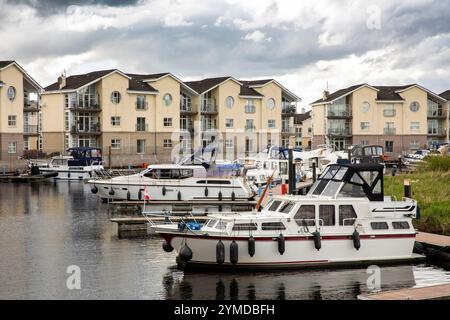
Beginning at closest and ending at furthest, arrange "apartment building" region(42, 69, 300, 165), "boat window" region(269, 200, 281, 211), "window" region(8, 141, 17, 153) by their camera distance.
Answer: "boat window" region(269, 200, 281, 211) < "window" region(8, 141, 17, 153) < "apartment building" region(42, 69, 300, 165)

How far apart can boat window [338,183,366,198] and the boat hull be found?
5.91 ft

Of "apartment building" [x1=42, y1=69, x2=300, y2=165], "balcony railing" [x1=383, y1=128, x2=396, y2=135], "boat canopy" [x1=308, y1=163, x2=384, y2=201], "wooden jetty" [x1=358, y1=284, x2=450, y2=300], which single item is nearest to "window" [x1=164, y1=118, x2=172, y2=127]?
"apartment building" [x1=42, y1=69, x2=300, y2=165]

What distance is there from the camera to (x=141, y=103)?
308 feet

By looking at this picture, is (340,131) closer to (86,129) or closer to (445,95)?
(445,95)

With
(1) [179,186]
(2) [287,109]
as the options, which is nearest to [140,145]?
(2) [287,109]

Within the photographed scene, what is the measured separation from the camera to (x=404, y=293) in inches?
805

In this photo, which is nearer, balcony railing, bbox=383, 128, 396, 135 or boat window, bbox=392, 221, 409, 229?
boat window, bbox=392, 221, 409, 229

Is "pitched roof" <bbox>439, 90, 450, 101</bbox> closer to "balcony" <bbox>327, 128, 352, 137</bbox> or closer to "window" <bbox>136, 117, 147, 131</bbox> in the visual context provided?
"balcony" <bbox>327, 128, 352, 137</bbox>

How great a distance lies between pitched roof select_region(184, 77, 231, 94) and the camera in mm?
98438

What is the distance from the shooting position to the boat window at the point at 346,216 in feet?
91.2

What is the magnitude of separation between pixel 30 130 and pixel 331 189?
70.9m

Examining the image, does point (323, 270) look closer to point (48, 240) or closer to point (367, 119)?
point (48, 240)

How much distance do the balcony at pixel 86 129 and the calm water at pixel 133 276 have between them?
54.4 metres

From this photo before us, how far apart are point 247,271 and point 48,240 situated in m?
12.1
